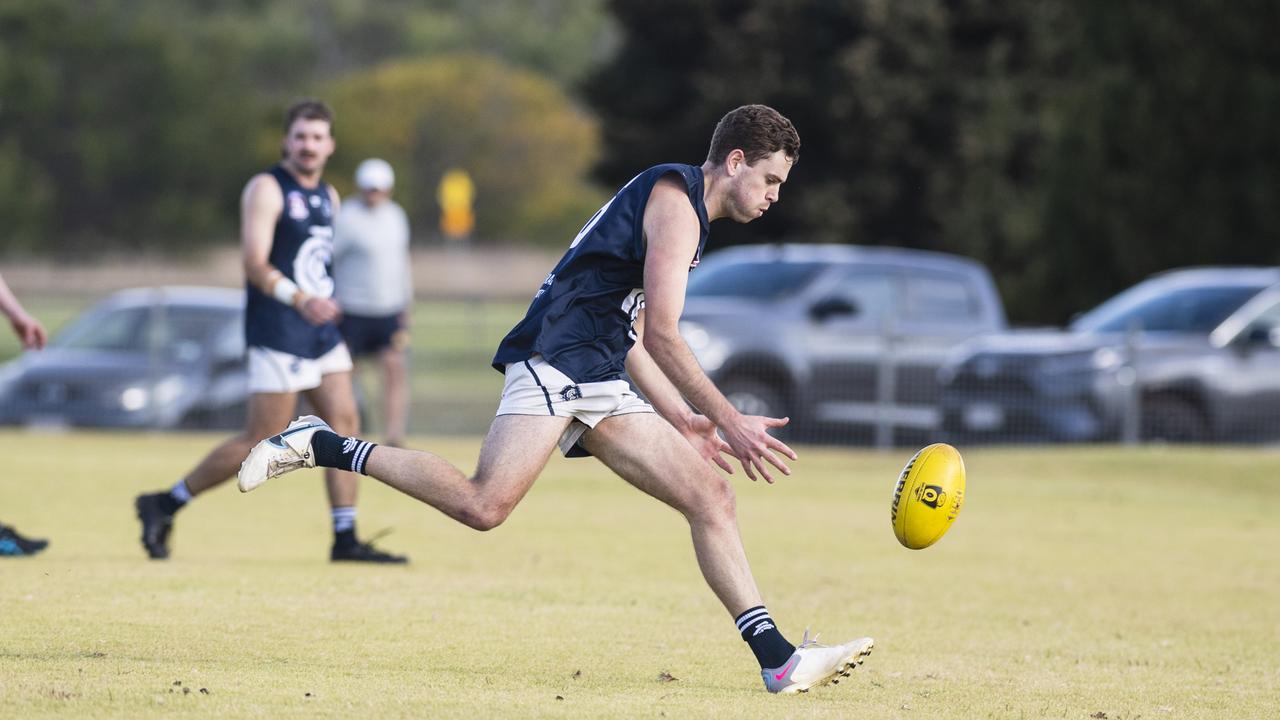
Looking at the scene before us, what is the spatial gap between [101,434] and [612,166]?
80.6 feet

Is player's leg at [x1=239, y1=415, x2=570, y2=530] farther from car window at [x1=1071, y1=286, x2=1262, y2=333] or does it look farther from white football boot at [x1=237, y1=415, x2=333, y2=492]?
car window at [x1=1071, y1=286, x2=1262, y2=333]

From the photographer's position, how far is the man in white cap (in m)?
15.5

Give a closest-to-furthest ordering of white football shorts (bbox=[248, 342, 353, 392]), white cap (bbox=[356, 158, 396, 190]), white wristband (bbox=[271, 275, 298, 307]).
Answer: white wristband (bbox=[271, 275, 298, 307]) < white football shorts (bbox=[248, 342, 353, 392]) < white cap (bbox=[356, 158, 396, 190])

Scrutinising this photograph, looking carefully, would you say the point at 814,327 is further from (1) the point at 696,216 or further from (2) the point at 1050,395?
(1) the point at 696,216

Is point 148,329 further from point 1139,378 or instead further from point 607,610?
point 607,610

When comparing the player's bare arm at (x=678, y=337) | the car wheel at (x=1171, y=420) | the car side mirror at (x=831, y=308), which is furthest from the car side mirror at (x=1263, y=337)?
the player's bare arm at (x=678, y=337)

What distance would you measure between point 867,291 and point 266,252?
1109 cm

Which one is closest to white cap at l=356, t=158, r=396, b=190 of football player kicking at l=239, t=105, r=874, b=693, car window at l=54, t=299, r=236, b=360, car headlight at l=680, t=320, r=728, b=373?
car headlight at l=680, t=320, r=728, b=373

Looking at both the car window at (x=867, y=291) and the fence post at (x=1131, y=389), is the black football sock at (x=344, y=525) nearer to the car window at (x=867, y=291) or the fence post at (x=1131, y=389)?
the car window at (x=867, y=291)

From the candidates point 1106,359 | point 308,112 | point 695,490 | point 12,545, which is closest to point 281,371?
point 308,112

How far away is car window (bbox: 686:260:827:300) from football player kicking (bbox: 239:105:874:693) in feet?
41.7

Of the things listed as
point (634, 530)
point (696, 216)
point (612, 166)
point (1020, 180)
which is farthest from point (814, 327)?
point (612, 166)

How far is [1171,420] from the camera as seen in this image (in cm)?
1877

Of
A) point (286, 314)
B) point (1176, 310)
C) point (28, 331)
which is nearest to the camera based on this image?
point (28, 331)
